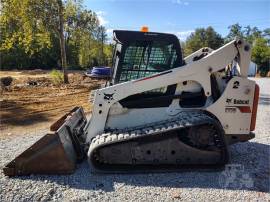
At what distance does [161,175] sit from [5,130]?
5.26 m

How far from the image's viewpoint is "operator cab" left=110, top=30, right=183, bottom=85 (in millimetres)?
5520

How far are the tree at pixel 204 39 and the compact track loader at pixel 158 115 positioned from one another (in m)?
54.7

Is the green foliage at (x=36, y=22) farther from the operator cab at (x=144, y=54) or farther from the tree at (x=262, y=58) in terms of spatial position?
the tree at (x=262, y=58)

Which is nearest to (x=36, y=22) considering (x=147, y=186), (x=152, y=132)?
(x=152, y=132)

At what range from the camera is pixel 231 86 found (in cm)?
540

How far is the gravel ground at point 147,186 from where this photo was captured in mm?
4324

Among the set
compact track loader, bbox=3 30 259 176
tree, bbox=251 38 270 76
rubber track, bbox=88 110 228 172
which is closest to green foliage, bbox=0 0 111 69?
compact track loader, bbox=3 30 259 176

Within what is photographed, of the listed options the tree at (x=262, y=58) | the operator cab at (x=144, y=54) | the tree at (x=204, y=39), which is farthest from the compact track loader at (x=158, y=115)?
the tree at (x=204, y=39)

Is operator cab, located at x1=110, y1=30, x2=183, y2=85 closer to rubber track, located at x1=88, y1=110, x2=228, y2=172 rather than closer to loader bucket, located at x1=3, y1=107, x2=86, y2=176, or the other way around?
rubber track, located at x1=88, y1=110, x2=228, y2=172

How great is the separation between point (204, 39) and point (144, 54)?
5811 centimetres

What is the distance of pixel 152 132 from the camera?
4965mm

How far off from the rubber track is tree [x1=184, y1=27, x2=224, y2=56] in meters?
55.2

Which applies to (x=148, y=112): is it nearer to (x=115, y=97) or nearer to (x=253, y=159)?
(x=115, y=97)

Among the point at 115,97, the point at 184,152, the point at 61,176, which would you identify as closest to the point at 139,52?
the point at 115,97
